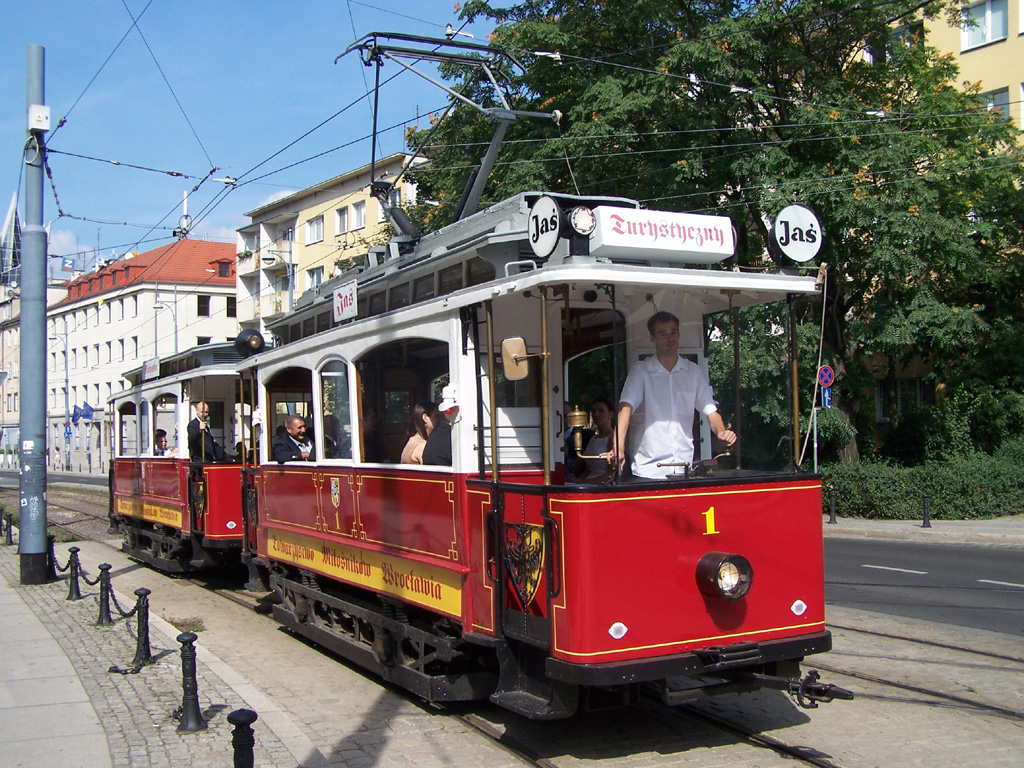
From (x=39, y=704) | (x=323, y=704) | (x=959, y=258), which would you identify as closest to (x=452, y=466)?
(x=323, y=704)

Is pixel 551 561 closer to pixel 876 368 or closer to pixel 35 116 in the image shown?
pixel 35 116

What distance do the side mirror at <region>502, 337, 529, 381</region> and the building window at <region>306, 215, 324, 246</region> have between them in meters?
46.9

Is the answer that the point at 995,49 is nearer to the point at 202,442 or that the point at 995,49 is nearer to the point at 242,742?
the point at 202,442

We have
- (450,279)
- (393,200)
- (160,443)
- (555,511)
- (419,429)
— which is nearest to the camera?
(555,511)

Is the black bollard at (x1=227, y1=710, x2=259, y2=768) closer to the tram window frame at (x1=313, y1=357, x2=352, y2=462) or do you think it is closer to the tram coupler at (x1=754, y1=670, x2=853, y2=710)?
the tram coupler at (x1=754, y1=670, x2=853, y2=710)

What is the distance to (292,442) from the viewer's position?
9.61m

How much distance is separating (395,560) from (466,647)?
979 millimetres

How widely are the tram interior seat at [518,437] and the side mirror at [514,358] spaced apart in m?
0.72

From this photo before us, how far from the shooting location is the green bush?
20.0m

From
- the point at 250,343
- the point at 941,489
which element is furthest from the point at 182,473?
the point at 941,489

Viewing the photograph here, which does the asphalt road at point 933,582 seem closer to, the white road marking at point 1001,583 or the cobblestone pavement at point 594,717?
the white road marking at point 1001,583

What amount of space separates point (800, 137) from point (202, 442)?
12.3 metres

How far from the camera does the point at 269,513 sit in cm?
1009

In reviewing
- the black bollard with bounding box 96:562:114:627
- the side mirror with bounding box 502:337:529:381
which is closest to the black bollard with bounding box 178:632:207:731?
the side mirror with bounding box 502:337:529:381
